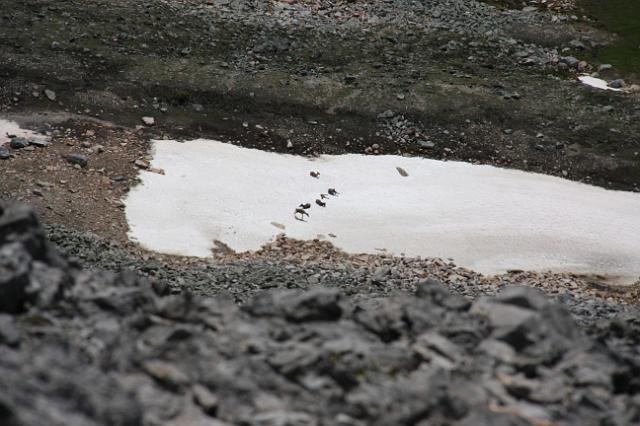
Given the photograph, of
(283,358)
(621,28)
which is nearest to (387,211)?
(283,358)

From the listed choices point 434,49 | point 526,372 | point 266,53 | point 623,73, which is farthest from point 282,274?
point 623,73

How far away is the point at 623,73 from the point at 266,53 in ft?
98.9

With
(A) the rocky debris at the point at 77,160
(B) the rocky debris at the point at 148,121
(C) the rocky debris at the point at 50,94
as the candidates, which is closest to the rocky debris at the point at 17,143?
(A) the rocky debris at the point at 77,160

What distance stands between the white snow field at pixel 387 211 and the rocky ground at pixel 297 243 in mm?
1462

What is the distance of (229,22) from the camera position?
5691cm

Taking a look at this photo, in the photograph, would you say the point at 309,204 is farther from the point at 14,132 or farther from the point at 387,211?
the point at 14,132

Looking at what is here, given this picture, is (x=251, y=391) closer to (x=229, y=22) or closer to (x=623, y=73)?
(x=229, y=22)

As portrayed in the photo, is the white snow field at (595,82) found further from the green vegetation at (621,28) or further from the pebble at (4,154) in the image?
the pebble at (4,154)

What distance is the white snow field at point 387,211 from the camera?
37.1m

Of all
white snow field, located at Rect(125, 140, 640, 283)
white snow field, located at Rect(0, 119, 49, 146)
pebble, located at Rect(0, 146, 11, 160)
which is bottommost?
white snow field, located at Rect(125, 140, 640, 283)

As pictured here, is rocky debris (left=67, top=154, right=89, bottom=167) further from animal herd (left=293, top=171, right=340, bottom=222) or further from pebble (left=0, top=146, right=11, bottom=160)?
animal herd (left=293, top=171, right=340, bottom=222)

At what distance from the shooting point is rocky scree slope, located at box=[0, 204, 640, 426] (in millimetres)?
14320

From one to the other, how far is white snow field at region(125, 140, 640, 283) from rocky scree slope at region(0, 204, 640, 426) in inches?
662

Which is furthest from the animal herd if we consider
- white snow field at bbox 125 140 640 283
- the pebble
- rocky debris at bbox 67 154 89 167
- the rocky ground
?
the pebble
